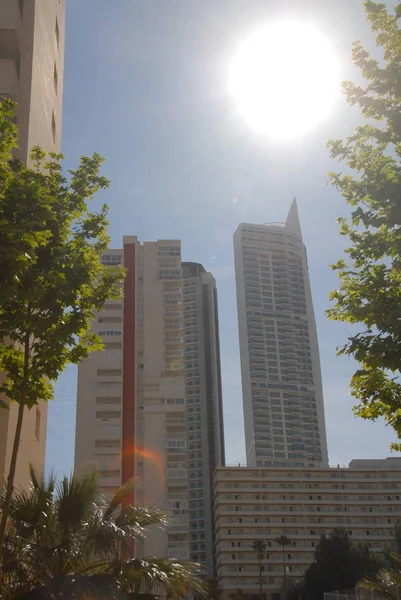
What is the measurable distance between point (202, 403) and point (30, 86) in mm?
103070

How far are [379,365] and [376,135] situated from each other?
4.12 meters

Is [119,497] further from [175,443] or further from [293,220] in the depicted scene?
[293,220]

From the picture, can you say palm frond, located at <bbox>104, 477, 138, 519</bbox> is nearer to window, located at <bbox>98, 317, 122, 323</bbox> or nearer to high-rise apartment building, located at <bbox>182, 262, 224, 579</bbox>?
window, located at <bbox>98, 317, 122, 323</bbox>

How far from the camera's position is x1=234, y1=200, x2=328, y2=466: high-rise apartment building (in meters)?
114

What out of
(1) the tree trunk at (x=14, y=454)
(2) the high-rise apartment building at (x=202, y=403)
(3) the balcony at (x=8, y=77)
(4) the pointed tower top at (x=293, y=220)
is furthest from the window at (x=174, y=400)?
(4) the pointed tower top at (x=293, y=220)

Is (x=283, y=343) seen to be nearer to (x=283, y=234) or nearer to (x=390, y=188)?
(x=283, y=234)

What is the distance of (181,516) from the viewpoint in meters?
56.2

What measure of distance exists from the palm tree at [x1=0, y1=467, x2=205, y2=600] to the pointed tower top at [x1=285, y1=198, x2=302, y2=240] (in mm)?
130225

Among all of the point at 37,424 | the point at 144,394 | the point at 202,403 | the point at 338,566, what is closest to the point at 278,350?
the point at 202,403

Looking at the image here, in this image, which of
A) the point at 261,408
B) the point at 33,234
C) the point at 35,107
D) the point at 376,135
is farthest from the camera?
the point at 261,408

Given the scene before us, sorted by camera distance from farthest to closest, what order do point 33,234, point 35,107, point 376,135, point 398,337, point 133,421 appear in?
point 133,421, point 35,107, point 376,135, point 398,337, point 33,234

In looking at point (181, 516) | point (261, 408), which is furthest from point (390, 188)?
point (261, 408)

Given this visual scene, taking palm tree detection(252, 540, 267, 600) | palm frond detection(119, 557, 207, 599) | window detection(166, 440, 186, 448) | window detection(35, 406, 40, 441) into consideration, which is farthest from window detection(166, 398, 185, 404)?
palm frond detection(119, 557, 207, 599)

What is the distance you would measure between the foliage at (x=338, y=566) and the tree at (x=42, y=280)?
195 ft
